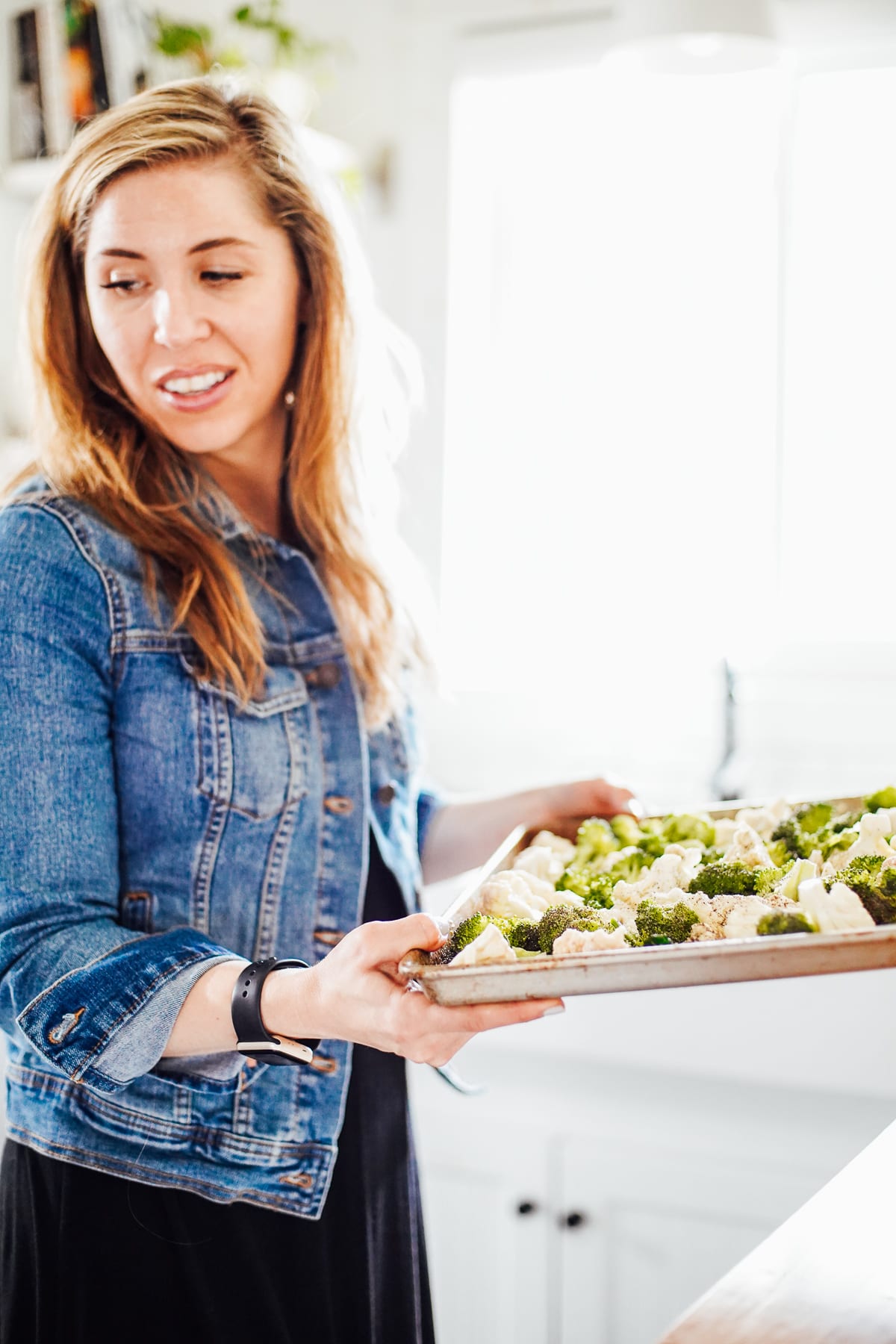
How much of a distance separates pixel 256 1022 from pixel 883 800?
612mm

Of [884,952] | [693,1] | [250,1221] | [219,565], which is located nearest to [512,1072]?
[250,1221]

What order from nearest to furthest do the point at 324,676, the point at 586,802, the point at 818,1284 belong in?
the point at 818,1284 < the point at 324,676 < the point at 586,802

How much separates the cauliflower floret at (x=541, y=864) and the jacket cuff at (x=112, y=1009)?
317 mm

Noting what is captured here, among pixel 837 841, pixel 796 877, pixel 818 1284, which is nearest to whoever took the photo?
pixel 818 1284

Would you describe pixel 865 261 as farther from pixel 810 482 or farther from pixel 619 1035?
pixel 619 1035

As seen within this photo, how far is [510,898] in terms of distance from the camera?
103cm

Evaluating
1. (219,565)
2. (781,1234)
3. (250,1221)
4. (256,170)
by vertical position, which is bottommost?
(250,1221)

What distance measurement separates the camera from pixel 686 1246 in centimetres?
194

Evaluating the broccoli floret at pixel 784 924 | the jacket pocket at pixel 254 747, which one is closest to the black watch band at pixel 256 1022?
the jacket pocket at pixel 254 747

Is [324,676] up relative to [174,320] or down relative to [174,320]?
down

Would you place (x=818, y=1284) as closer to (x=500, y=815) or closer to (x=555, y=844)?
(x=555, y=844)

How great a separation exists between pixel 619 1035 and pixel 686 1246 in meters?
0.30

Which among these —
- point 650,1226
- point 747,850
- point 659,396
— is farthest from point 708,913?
point 659,396

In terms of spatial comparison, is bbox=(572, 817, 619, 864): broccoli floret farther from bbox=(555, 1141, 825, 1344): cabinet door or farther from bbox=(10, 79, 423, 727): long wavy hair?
bbox=(555, 1141, 825, 1344): cabinet door
